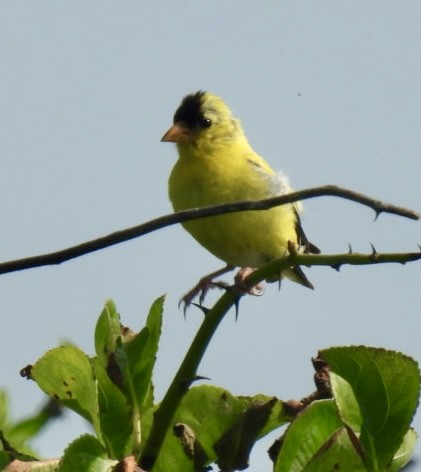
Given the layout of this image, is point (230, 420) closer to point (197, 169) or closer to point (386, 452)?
point (386, 452)

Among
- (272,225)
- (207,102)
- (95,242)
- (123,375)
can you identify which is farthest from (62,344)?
(207,102)

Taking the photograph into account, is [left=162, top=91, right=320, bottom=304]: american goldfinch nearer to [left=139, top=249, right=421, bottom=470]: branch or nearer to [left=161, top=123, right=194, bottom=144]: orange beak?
[left=161, top=123, right=194, bottom=144]: orange beak

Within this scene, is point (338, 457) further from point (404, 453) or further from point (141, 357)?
point (141, 357)

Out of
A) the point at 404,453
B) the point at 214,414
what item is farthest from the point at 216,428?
the point at 404,453

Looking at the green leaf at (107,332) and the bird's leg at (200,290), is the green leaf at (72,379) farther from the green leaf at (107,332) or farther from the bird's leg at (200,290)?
the bird's leg at (200,290)

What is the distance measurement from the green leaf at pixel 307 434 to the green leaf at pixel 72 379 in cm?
27

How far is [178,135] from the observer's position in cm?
576

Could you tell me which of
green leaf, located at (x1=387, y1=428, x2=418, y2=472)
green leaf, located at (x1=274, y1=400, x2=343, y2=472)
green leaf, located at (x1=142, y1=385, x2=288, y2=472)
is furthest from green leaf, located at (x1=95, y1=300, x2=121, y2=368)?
green leaf, located at (x1=387, y1=428, x2=418, y2=472)

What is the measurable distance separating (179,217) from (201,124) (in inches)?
191

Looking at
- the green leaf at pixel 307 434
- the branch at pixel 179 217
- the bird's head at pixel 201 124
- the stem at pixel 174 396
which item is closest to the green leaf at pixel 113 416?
the stem at pixel 174 396

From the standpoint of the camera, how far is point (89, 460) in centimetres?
122

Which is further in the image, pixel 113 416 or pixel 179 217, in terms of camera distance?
pixel 113 416

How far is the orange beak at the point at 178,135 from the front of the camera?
5.71 m

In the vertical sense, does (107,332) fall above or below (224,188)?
below
